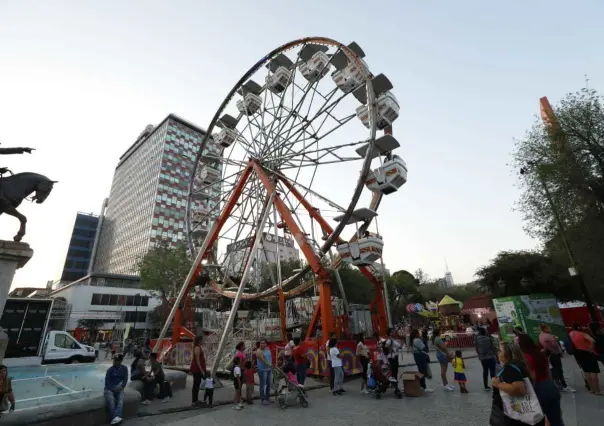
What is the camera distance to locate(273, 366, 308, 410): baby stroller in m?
8.28

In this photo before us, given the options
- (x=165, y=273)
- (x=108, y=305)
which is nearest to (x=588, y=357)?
(x=165, y=273)

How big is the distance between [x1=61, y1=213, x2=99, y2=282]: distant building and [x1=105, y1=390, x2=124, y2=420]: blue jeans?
347 feet

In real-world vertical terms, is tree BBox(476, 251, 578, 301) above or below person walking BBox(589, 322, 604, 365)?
above

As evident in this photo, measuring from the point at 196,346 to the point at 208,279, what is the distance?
11.0 m

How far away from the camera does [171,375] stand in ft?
34.8

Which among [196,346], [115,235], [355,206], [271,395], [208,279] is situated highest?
[115,235]

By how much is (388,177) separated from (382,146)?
1.52 meters

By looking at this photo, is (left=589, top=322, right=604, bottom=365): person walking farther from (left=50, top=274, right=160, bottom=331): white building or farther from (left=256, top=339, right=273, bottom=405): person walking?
(left=50, top=274, right=160, bottom=331): white building

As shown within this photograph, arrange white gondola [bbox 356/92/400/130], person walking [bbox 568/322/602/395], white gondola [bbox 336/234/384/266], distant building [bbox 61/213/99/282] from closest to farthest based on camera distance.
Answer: person walking [bbox 568/322/602/395]
white gondola [bbox 336/234/384/266]
white gondola [bbox 356/92/400/130]
distant building [bbox 61/213/99/282]

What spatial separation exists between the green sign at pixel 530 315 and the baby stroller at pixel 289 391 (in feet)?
50.5

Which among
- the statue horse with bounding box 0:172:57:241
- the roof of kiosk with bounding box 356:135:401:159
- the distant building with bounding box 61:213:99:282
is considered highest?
the distant building with bounding box 61:213:99:282

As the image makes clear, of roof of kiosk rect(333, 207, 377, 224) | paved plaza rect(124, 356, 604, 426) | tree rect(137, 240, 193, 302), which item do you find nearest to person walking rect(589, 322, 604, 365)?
paved plaza rect(124, 356, 604, 426)

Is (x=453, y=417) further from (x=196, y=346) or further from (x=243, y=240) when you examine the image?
(x=243, y=240)

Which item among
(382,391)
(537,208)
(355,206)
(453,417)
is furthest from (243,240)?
(537,208)
